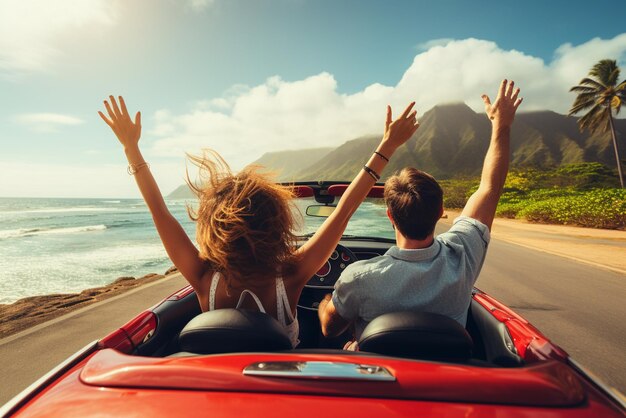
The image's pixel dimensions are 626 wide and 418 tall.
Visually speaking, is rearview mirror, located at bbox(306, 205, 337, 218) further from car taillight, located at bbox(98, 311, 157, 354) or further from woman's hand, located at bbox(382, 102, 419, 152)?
car taillight, located at bbox(98, 311, 157, 354)

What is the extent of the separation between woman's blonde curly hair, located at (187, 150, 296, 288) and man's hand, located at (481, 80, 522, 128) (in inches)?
55.8

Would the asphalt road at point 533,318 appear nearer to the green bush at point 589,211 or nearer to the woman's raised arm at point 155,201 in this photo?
the woman's raised arm at point 155,201

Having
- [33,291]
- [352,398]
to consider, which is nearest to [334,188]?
[352,398]

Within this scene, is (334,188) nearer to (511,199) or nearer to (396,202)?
(396,202)

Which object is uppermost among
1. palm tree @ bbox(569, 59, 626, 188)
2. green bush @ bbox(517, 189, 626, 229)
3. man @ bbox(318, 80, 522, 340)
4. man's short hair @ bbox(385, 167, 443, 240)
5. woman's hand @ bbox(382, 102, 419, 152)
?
palm tree @ bbox(569, 59, 626, 188)

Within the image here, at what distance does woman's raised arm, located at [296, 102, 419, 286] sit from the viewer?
1562mm

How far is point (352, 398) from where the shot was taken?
0.88 meters

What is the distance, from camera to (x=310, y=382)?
0.93m

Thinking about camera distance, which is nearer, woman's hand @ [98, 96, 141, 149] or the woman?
the woman

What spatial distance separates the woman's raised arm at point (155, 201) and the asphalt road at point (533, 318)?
3.07 metres

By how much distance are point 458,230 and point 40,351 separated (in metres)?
4.90

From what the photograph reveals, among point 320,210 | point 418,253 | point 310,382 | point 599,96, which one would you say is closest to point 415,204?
point 418,253

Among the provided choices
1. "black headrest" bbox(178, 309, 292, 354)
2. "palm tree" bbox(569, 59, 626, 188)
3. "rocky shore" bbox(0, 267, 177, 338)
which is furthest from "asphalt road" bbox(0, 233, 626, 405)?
"palm tree" bbox(569, 59, 626, 188)

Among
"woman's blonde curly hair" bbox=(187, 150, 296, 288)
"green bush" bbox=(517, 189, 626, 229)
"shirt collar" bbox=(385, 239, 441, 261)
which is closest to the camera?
"woman's blonde curly hair" bbox=(187, 150, 296, 288)
